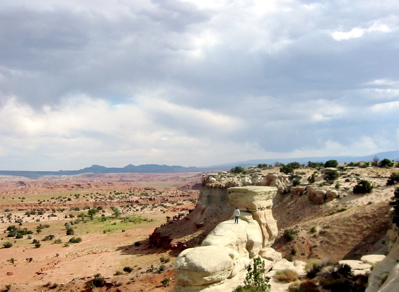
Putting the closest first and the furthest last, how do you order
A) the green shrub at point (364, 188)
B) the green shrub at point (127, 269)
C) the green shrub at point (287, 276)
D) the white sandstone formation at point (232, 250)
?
the white sandstone formation at point (232, 250) < the green shrub at point (287, 276) < the green shrub at point (127, 269) < the green shrub at point (364, 188)

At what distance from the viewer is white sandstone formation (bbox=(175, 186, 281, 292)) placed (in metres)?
9.61

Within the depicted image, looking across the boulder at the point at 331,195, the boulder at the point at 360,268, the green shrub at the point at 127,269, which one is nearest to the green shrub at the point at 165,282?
the green shrub at the point at 127,269

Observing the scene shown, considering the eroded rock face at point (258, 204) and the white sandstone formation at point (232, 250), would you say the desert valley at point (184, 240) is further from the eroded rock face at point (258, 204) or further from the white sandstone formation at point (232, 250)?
the eroded rock face at point (258, 204)

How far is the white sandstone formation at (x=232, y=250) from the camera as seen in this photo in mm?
9609

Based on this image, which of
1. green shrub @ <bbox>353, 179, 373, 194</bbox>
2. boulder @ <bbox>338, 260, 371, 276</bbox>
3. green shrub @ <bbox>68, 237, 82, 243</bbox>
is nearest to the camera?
boulder @ <bbox>338, 260, 371, 276</bbox>

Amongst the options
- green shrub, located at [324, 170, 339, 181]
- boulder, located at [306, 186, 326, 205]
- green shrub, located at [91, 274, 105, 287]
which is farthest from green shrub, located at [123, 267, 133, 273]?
green shrub, located at [324, 170, 339, 181]

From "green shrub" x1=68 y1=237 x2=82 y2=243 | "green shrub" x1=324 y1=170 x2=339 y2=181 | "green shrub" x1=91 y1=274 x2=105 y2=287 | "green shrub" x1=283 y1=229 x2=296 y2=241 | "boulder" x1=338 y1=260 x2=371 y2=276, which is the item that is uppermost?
"green shrub" x1=324 y1=170 x2=339 y2=181

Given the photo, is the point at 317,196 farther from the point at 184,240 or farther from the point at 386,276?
the point at 386,276

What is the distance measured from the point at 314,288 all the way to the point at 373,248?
351 inches

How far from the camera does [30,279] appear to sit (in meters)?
22.9

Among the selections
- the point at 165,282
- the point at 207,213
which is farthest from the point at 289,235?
the point at 207,213

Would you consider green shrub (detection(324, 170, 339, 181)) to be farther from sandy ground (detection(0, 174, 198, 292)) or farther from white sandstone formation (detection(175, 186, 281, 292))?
sandy ground (detection(0, 174, 198, 292))

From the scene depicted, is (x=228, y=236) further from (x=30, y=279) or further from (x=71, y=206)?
(x=71, y=206)

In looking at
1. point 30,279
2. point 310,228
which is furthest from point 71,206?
point 310,228
